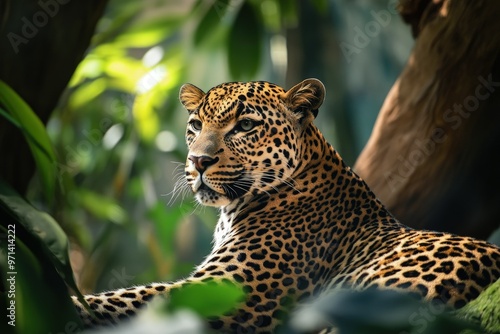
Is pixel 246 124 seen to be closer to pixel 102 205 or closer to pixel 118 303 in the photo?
pixel 118 303

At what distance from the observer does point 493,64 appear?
3.79 m

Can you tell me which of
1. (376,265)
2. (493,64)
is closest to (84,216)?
(493,64)

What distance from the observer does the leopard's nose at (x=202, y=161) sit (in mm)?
2943

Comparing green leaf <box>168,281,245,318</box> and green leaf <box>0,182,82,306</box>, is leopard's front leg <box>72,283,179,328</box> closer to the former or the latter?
green leaf <box>0,182,82,306</box>

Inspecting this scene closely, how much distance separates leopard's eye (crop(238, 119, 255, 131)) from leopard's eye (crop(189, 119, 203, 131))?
171 millimetres

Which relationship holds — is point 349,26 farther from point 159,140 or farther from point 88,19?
point 88,19

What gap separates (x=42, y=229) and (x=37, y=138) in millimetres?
498

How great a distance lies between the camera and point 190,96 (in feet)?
10.7

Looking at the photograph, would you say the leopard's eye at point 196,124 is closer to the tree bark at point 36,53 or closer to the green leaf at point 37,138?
the green leaf at point 37,138

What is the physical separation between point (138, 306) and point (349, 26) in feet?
21.5

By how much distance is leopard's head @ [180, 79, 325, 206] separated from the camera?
9.82ft

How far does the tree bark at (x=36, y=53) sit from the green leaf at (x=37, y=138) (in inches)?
25.9

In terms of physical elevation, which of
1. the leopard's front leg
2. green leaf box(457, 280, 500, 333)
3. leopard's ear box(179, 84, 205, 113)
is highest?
leopard's ear box(179, 84, 205, 113)

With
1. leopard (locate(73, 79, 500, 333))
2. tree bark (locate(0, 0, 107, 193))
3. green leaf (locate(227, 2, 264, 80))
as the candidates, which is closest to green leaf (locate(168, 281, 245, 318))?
leopard (locate(73, 79, 500, 333))
